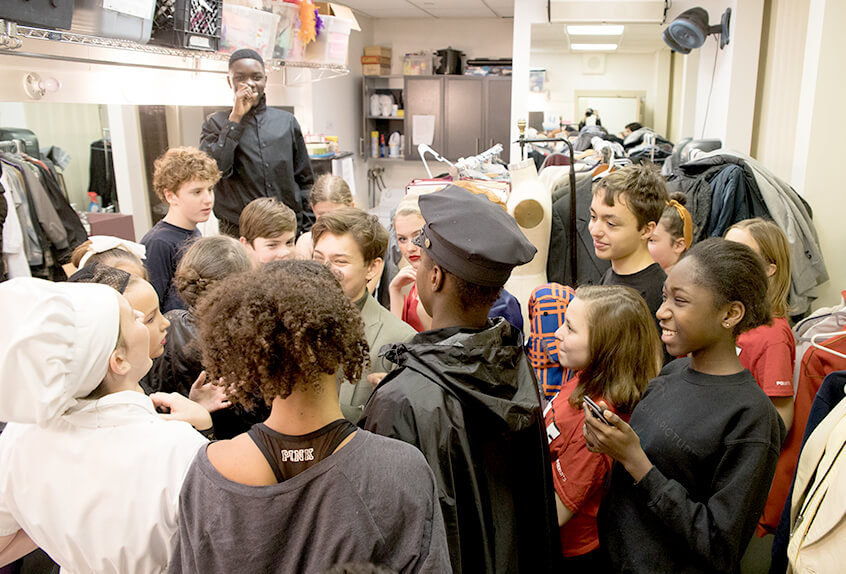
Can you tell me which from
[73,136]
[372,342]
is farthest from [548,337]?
[73,136]

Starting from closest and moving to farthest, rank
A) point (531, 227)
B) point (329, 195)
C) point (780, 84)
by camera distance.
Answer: point (531, 227), point (329, 195), point (780, 84)

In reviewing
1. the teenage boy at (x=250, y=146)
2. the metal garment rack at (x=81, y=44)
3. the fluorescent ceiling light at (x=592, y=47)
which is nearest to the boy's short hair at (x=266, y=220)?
the teenage boy at (x=250, y=146)

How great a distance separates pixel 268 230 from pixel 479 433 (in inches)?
61.5

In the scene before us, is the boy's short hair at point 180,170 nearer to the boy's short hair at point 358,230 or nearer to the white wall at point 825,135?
the boy's short hair at point 358,230

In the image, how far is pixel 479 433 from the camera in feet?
4.32

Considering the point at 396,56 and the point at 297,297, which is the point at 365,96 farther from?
the point at 297,297

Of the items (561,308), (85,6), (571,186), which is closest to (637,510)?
(561,308)

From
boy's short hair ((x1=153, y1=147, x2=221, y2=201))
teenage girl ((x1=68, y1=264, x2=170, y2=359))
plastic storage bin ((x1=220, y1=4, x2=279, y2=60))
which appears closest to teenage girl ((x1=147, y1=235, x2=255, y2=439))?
teenage girl ((x1=68, y1=264, x2=170, y2=359))

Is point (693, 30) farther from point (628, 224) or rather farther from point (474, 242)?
point (474, 242)

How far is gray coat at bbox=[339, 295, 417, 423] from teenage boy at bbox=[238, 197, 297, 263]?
30.5 inches

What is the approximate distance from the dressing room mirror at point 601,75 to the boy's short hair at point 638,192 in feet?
12.6

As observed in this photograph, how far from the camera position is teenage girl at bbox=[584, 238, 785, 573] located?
1.43 m

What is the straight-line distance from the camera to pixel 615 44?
6.12m

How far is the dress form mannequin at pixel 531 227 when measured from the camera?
9.31 feet
